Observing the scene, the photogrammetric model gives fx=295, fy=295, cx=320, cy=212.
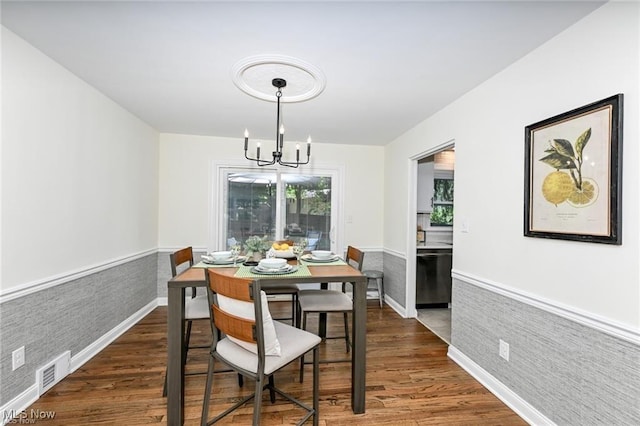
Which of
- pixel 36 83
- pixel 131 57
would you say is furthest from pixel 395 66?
pixel 36 83

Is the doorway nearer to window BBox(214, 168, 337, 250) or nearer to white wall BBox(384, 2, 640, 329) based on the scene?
white wall BBox(384, 2, 640, 329)

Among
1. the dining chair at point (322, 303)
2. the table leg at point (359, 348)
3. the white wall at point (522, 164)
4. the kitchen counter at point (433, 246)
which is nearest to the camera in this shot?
the white wall at point (522, 164)

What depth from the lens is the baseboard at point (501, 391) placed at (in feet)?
5.98

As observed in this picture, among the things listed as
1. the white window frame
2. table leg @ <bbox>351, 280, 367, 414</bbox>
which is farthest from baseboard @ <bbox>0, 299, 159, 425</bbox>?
table leg @ <bbox>351, 280, 367, 414</bbox>

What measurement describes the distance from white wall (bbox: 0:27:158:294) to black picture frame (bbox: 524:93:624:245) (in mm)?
3200

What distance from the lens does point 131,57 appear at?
78.4 inches

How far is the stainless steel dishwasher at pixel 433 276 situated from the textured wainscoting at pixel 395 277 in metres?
0.21

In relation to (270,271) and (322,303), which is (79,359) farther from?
(322,303)

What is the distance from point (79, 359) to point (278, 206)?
267cm

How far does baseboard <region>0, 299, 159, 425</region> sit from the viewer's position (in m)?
1.79

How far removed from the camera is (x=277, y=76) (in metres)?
2.18

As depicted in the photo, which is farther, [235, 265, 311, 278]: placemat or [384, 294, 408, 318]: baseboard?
[384, 294, 408, 318]: baseboard

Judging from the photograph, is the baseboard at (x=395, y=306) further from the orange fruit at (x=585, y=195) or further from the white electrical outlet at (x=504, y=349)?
the orange fruit at (x=585, y=195)

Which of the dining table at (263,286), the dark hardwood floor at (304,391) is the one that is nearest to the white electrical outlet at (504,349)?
the dark hardwood floor at (304,391)
